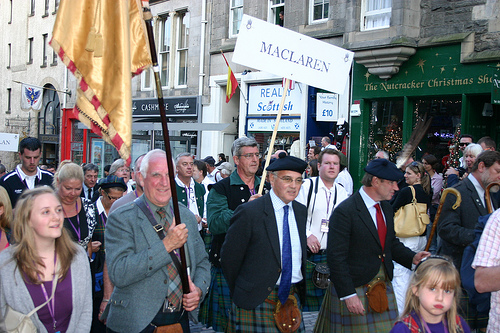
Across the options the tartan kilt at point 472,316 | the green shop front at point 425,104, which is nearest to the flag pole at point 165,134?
the tartan kilt at point 472,316

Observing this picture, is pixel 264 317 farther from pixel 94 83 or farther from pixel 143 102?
pixel 143 102

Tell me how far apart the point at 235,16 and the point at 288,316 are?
1594 centimetres

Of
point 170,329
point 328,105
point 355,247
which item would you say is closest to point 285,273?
point 355,247

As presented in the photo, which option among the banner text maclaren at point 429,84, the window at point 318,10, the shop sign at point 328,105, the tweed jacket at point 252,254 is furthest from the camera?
the window at point 318,10

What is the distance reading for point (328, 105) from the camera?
1512 centimetres

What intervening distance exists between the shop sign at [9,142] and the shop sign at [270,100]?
745 centimetres

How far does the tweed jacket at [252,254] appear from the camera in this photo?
404 centimetres

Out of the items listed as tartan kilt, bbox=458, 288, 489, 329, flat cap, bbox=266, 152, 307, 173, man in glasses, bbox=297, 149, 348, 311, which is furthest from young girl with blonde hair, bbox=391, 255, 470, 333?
man in glasses, bbox=297, 149, 348, 311

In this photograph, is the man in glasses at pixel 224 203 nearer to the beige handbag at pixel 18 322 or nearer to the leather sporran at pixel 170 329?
the leather sporran at pixel 170 329

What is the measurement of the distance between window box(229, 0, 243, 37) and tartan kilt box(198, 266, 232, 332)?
1387cm

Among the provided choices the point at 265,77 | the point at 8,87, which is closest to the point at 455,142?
the point at 265,77

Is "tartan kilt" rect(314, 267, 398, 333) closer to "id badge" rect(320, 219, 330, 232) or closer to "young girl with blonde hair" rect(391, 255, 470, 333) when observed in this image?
"young girl with blonde hair" rect(391, 255, 470, 333)

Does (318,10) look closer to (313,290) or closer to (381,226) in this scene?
(313,290)

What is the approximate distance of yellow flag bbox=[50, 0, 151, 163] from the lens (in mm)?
3115
